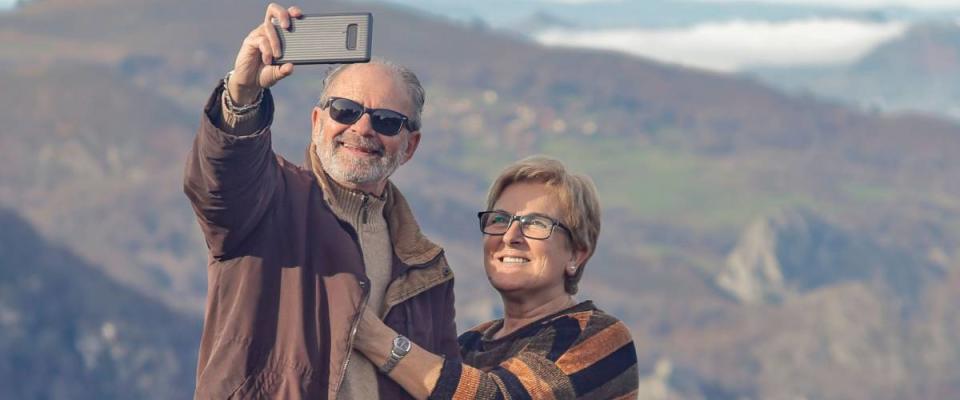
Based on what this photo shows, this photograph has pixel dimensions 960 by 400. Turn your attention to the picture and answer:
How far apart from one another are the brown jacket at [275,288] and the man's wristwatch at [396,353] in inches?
13.1

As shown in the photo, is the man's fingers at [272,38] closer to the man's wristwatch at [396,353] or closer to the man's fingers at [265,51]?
the man's fingers at [265,51]

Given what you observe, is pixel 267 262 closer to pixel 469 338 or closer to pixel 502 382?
pixel 502 382

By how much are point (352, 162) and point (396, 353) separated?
3.09ft

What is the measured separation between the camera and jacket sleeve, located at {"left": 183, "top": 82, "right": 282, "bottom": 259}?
34.9 ft

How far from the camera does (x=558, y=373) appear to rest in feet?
40.0

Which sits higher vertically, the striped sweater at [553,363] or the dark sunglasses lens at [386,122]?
the dark sunglasses lens at [386,122]

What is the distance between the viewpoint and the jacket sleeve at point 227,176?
1063 cm

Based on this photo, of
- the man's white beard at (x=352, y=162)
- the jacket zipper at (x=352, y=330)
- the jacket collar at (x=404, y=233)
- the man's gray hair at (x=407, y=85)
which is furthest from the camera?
the jacket collar at (x=404, y=233)

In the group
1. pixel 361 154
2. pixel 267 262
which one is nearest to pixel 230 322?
pixel 267 262

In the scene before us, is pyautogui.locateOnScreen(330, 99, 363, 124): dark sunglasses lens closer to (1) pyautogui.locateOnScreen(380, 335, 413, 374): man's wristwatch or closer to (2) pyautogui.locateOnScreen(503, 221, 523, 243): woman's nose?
(1) pyautogui.locateOnScreen(380, 335, 413, 374): man's wristwatch

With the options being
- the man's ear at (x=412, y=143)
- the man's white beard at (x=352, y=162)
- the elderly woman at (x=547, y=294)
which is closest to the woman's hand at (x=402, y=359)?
the elderly woman at (x=547, y=294)

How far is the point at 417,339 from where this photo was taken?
11.9 meters

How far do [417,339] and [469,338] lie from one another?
51.5 inches

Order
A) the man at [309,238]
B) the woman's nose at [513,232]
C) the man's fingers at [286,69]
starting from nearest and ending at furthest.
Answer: the man's fingers at [286,69] < the man at [309,238] < the woman's nose at [513,232]
